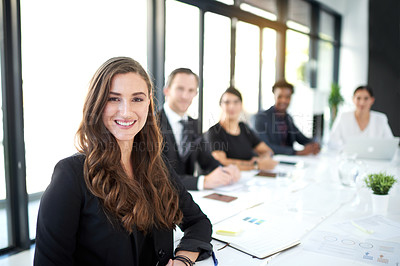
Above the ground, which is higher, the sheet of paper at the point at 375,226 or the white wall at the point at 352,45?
the white wall at the point at 352,45

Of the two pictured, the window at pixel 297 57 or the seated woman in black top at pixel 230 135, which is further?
the window at pixel 297 57

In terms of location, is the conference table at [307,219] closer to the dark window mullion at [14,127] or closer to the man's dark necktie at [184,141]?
the man's dark necktie at [184,141]

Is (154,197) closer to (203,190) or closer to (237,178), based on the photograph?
(203,190)

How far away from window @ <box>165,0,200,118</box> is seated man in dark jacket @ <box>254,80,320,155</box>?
866 mm

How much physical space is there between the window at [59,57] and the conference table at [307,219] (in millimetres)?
1708

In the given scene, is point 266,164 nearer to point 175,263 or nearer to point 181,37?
point 175,263

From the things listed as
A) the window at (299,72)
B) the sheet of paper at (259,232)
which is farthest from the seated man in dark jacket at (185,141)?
the window at (299,72)

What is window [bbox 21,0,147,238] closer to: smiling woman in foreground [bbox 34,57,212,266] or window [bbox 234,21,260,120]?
smiling woman in foreground [bbox 34,57,212,266]

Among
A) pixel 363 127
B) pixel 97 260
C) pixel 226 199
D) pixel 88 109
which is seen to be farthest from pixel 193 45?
pixel 97 260

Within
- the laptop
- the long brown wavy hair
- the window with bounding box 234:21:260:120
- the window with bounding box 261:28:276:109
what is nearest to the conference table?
the long brown wavy hair

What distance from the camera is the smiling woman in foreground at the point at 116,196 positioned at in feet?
3.49

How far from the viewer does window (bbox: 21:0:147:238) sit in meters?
2.89

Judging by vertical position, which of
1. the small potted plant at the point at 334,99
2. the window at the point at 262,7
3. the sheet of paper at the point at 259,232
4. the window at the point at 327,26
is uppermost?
the window at the point at 327,26

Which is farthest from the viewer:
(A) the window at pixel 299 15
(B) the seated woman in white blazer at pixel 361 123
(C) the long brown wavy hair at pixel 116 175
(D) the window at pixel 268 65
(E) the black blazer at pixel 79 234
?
(A) the window at pixel 299 15
